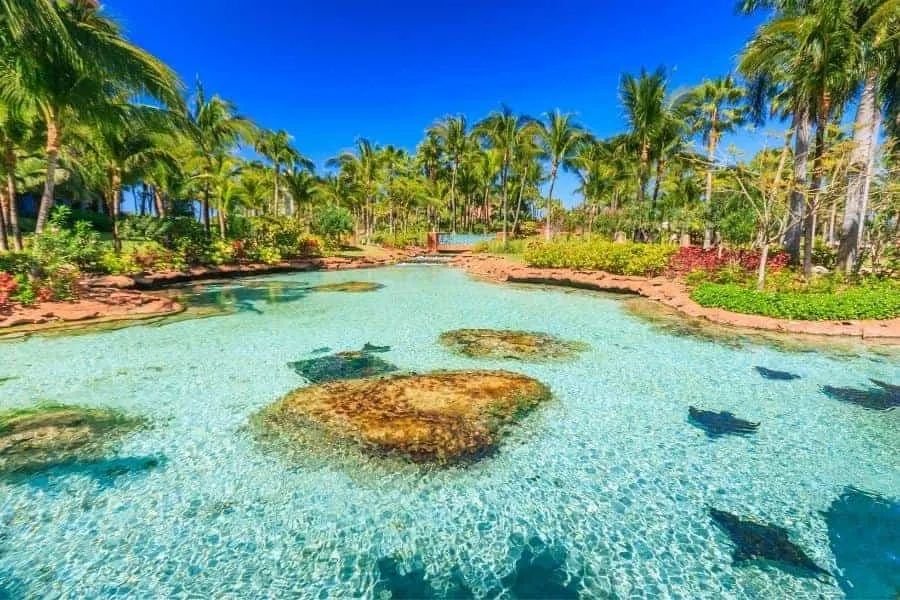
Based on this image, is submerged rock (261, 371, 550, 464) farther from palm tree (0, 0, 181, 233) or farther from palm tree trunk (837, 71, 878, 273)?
palm tree trunk (837, 71, 878, 273)

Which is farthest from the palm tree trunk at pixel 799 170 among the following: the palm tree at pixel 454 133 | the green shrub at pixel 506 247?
the palm tree at pixel 454 133

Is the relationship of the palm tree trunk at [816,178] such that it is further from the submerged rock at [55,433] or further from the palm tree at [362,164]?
the palm tree at [362,164]

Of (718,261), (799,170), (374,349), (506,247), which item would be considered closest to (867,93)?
(799,170)

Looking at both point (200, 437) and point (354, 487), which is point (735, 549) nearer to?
point (354, 487)

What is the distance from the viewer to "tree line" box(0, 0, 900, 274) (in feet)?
31.1

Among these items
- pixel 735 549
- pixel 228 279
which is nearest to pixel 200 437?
pixel 735 549

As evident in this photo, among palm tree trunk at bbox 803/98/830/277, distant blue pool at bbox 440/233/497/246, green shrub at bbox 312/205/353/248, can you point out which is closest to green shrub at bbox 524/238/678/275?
palm tree trunk at bbox 803/98/830/277

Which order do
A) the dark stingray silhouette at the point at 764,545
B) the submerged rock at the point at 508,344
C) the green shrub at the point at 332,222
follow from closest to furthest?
1. the dark stingray silhouette at the point at 764,545
2. the submerged rock at the point at 508,344
3. the green shrub at the point at 332,222

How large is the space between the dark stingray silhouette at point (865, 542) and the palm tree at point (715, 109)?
22.7m

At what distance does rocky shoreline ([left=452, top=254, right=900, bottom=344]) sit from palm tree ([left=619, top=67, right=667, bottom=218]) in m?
9.32

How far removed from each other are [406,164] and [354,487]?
42299 mm

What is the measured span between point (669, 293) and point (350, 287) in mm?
11960

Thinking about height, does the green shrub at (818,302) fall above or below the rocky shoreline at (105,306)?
above

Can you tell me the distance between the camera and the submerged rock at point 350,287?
52.6 feet
